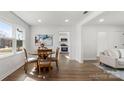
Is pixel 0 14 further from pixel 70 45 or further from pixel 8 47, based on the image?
pixel 70 45

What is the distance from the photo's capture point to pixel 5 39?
14.5 feet

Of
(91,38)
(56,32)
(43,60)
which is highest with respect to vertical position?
(56,32)

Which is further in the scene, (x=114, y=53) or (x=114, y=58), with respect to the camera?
(x=114, y=53)

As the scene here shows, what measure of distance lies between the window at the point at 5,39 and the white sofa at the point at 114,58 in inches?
164

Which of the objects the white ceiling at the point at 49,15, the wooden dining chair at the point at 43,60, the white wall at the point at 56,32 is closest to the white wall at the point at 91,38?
the white wall at the point at 56,32

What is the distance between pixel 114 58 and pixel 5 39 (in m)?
4.27

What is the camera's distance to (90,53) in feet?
27.0

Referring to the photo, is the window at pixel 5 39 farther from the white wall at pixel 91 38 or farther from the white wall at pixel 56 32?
the white wall at pixel 91 38

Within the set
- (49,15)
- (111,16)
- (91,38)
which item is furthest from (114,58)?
(49,15)

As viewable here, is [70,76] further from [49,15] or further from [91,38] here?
[91,38]

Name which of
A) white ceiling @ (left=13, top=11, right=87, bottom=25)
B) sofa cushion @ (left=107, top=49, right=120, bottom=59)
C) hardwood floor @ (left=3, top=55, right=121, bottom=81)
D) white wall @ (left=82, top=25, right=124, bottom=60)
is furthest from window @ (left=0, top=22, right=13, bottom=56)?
white wall @ (left=82, top=25, right=124, bottom=60)

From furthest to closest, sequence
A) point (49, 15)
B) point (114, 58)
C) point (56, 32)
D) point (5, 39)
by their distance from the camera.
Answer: point (56, 32)
point (49, 15)
point (114, 58)
point (5, 39)

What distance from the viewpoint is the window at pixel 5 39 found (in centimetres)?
416
